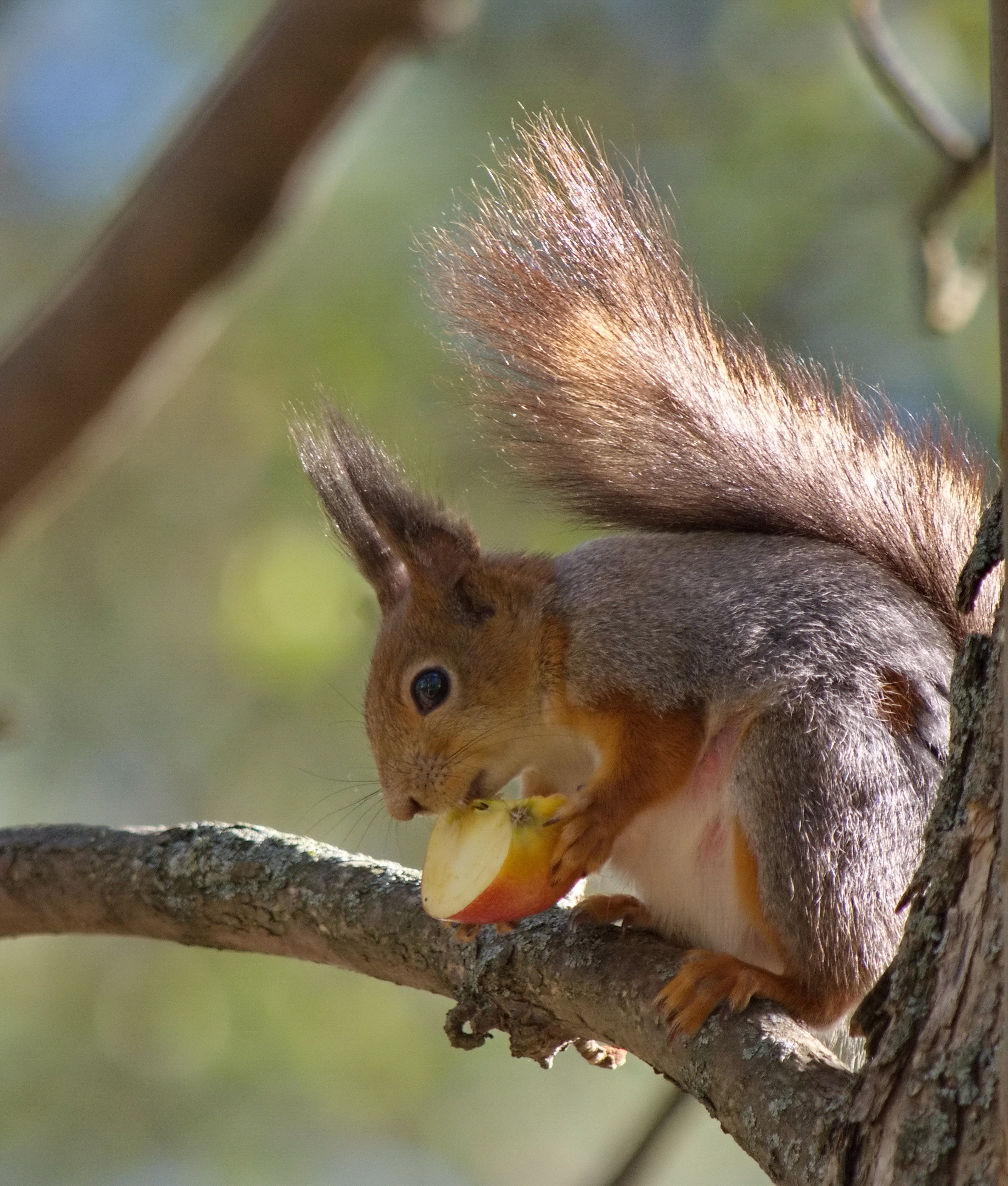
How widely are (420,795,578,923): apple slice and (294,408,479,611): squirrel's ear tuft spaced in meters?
0.48

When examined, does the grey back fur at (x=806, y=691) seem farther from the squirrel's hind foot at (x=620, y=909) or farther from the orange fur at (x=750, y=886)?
the squirrel's hind foot at (x=620, y=909)

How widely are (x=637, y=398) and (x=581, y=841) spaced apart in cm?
70

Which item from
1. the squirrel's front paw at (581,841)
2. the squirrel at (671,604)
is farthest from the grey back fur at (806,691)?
the squirrel's front paw at (581,841)

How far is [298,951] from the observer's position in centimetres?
212

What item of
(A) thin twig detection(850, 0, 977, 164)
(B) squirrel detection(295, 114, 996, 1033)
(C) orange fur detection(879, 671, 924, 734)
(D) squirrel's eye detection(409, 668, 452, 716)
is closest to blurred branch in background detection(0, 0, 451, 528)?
(B) squirrel detection(295, 114, 996, 1033)

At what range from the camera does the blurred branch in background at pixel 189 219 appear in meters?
2.33

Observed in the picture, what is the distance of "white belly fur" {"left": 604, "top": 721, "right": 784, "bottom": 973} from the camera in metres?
1.98

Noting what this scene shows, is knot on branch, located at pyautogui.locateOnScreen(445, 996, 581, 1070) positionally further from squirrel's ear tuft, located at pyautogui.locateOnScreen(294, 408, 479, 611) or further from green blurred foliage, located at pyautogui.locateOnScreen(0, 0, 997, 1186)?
green blurred foliage, located at pyautogui.locateOnScreen(0, 0, 997, 1186)

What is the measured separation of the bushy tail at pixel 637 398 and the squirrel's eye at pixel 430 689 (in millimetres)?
357

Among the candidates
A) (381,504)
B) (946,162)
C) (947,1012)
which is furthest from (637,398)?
(947,1012)

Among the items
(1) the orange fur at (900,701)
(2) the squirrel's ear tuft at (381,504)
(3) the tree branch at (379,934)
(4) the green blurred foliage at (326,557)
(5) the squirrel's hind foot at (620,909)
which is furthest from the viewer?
(4) the green blurred foliage at (326,557)

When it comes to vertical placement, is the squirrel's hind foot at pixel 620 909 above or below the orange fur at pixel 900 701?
below

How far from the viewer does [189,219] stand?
251 centimetres

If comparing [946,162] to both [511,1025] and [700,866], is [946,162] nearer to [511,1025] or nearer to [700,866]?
[700,866]
